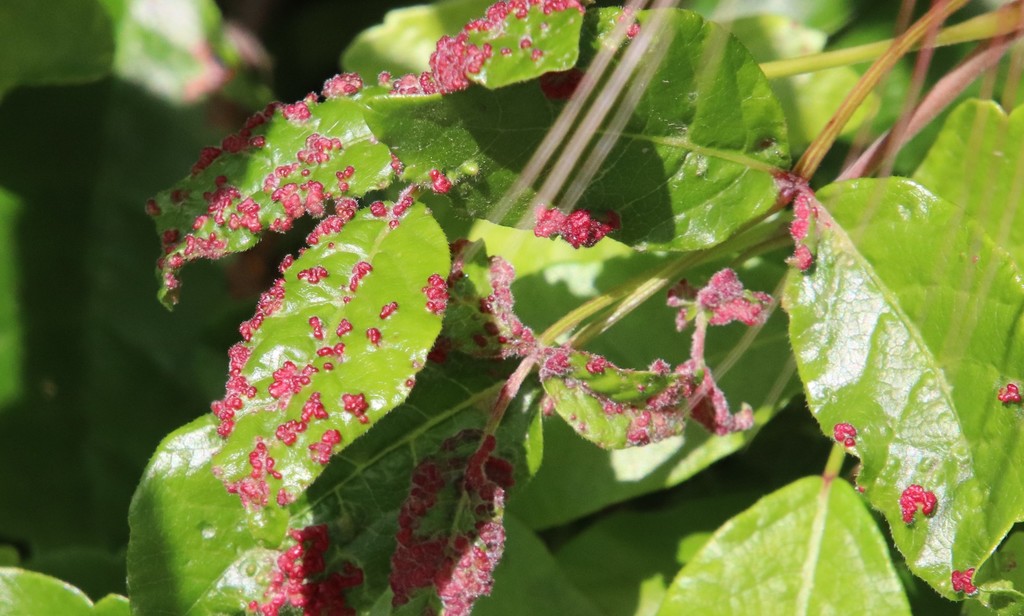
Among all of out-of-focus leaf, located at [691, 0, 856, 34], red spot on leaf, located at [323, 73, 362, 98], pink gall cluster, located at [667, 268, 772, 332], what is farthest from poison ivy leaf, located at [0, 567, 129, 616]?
out-of-focus leaf, located at [691, 0, 856, 34]

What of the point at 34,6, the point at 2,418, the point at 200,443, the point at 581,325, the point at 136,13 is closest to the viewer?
the point at 200,443

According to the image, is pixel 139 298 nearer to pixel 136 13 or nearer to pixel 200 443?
pixel 136 13

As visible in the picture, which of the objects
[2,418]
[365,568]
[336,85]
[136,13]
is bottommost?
[2,418]

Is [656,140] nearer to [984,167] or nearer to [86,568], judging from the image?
[984,167]

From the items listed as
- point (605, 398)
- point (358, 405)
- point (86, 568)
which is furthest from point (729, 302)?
point (86, 568)

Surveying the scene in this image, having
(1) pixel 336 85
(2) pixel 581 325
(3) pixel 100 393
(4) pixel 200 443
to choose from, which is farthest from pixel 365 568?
(3) pixel 100 393

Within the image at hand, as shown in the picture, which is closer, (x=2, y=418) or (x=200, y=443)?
(x=200, y=443)
